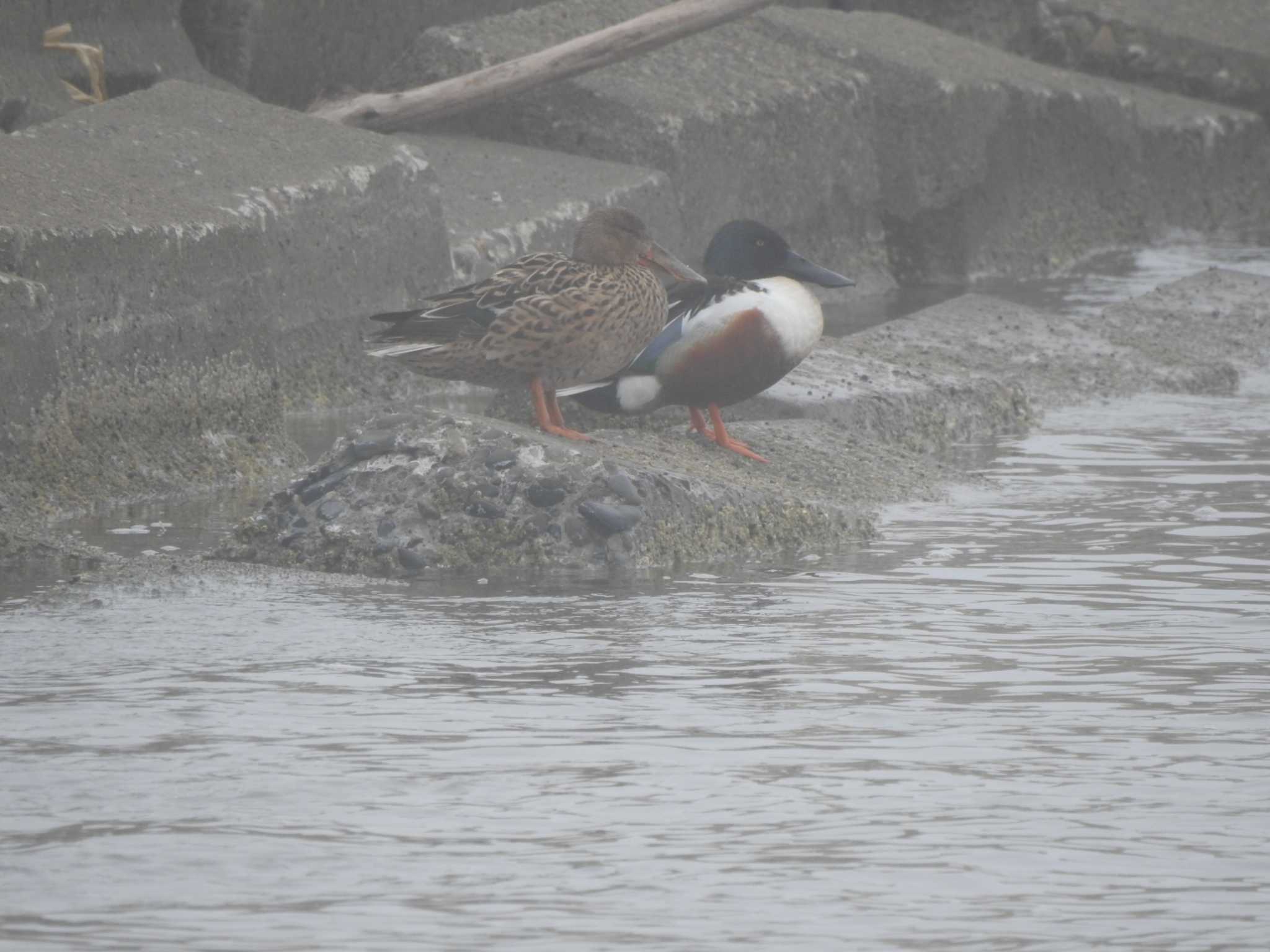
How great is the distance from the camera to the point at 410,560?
5824 millimetres

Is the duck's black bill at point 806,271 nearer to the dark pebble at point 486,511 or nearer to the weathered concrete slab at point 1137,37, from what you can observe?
A: the dark pebble at point 486,511

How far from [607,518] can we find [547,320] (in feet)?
2.26

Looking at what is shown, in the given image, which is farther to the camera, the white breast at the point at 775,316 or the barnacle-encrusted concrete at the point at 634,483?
the white breast at the point at 775,316

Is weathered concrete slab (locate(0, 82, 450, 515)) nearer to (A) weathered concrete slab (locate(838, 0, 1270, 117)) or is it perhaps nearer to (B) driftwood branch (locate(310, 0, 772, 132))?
(B) driftwood branch (locate(310, 0, 772, 132))

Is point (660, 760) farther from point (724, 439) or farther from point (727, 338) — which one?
point (724, 439)

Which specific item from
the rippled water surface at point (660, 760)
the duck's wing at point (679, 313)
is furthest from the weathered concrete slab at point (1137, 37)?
the rippled water surface at point (660, 760)

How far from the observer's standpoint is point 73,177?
7355 millimetres

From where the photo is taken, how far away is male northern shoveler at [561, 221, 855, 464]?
682cm

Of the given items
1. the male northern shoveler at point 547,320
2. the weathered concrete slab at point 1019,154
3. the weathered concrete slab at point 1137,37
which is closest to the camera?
the male northern shoveler at point 547,320

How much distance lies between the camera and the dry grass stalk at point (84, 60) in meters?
9.81

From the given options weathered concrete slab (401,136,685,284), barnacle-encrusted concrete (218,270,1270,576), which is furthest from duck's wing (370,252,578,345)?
weathered concrete slab (401,136,685,284)

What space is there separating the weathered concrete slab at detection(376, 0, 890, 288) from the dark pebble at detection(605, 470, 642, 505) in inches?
221

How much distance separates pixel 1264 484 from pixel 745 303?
1.76m

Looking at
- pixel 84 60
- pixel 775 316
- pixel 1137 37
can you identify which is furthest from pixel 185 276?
pixel 1137 37
